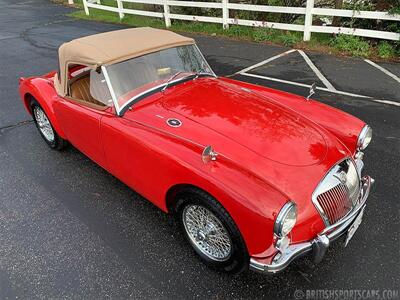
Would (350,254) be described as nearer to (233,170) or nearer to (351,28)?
(233,170)

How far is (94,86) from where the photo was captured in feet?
12.2

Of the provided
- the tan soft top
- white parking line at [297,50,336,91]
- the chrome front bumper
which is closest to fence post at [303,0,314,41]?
white parking line at [297,50,336,91]

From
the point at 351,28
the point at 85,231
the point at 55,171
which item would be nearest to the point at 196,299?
the point at 85,231

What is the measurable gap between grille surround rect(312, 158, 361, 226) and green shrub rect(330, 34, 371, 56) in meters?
6.45

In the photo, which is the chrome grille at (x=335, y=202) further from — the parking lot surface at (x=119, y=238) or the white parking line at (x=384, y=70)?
the white parking line at (x=384, y=70)

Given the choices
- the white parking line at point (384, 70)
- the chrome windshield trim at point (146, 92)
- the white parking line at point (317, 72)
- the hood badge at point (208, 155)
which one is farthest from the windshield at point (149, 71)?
the white parking line at point (384, 70)

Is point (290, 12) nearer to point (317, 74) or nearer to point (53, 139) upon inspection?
point (317, 74)

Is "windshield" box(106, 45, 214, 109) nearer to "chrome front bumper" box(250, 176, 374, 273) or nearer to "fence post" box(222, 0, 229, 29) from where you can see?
"chrome front bumper" box(250, 176, 374, 273)

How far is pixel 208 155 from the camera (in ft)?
8.92

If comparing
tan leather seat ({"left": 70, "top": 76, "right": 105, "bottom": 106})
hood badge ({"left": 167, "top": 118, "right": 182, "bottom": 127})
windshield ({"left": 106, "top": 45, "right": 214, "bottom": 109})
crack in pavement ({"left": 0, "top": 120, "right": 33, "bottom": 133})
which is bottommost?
crack in pavement ({"left": 0, "top": 120, "right": 33, "bottom": 133})

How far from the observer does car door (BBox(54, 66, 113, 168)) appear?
→ 3.60 metres

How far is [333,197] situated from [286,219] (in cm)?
57

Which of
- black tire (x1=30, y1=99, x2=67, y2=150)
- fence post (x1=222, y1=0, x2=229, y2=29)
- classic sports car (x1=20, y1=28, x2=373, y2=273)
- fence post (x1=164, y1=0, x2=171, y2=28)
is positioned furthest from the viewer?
fence post (x1=164, y1=0, x2=171, y2=28)

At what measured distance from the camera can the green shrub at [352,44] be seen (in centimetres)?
828
